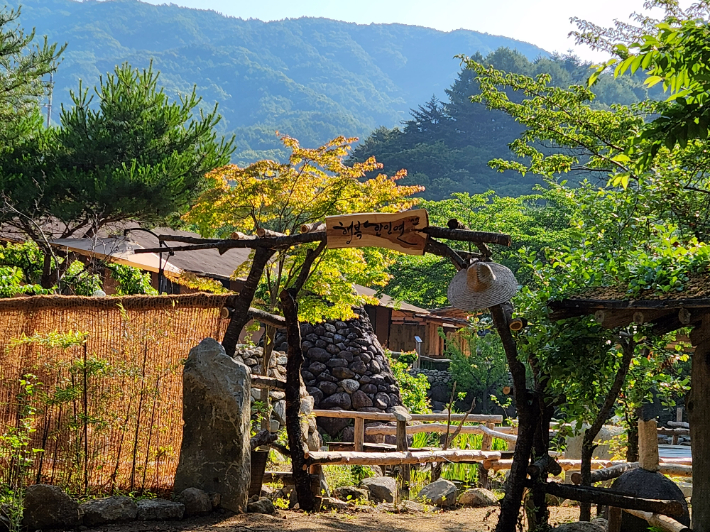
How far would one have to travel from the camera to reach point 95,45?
131m

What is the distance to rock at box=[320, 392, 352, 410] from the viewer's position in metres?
13.7

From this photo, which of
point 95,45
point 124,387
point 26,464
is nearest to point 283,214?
point 124,387

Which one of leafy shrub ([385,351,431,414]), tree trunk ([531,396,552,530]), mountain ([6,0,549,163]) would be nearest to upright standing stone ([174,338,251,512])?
tree trunk ([531,396,552,530])

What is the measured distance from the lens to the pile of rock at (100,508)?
201 inches

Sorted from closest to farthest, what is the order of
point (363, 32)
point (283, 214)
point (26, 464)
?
point (26, 464), point (283, 214), point (363, 32)

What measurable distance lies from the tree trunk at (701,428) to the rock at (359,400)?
370 inches

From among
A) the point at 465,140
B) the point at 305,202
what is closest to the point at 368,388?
the point at 305,202

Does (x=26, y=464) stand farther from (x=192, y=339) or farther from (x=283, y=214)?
(x=283, y=214)

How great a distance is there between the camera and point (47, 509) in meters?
5.11

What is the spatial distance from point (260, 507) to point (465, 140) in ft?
127

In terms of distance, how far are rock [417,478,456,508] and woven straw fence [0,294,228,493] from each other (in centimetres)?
351

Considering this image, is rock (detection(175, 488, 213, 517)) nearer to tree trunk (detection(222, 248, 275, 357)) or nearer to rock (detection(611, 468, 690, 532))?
tree trunk (detection(222, 248, 275, 357))

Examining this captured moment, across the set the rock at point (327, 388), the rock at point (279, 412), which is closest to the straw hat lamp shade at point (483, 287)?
the rock at point (279, 412)

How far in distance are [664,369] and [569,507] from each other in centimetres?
315
